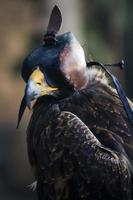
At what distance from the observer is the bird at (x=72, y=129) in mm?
1998

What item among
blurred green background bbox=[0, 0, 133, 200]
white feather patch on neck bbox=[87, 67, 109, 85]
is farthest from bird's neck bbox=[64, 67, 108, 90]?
blurred green background bbox=[0, 0, 133, 200]

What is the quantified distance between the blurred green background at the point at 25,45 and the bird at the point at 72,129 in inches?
145

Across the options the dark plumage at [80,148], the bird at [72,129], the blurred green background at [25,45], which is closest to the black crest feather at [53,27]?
the bird at [72,129]

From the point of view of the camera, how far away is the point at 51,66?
205cm

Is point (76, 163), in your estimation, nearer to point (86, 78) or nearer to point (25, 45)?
point (86, 78)

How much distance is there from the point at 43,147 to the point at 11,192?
13.5 feet

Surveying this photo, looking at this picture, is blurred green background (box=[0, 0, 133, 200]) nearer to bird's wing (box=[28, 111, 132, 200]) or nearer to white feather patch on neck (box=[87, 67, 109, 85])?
white feather patch on neck (box=[87, 67, 109, 85])

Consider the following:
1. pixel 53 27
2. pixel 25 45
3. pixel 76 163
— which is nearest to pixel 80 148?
pixel 76 163

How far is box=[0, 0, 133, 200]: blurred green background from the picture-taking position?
609 cm

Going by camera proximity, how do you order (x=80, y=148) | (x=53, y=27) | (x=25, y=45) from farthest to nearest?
1. (x=25, y=45)
2. (x=53, y=27)
3. (x=80, y=148)

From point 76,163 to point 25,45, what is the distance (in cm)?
438

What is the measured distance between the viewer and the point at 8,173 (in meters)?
6.36

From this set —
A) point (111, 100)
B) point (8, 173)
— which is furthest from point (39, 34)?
point (111, 100)

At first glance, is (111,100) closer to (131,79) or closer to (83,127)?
(83,127)
